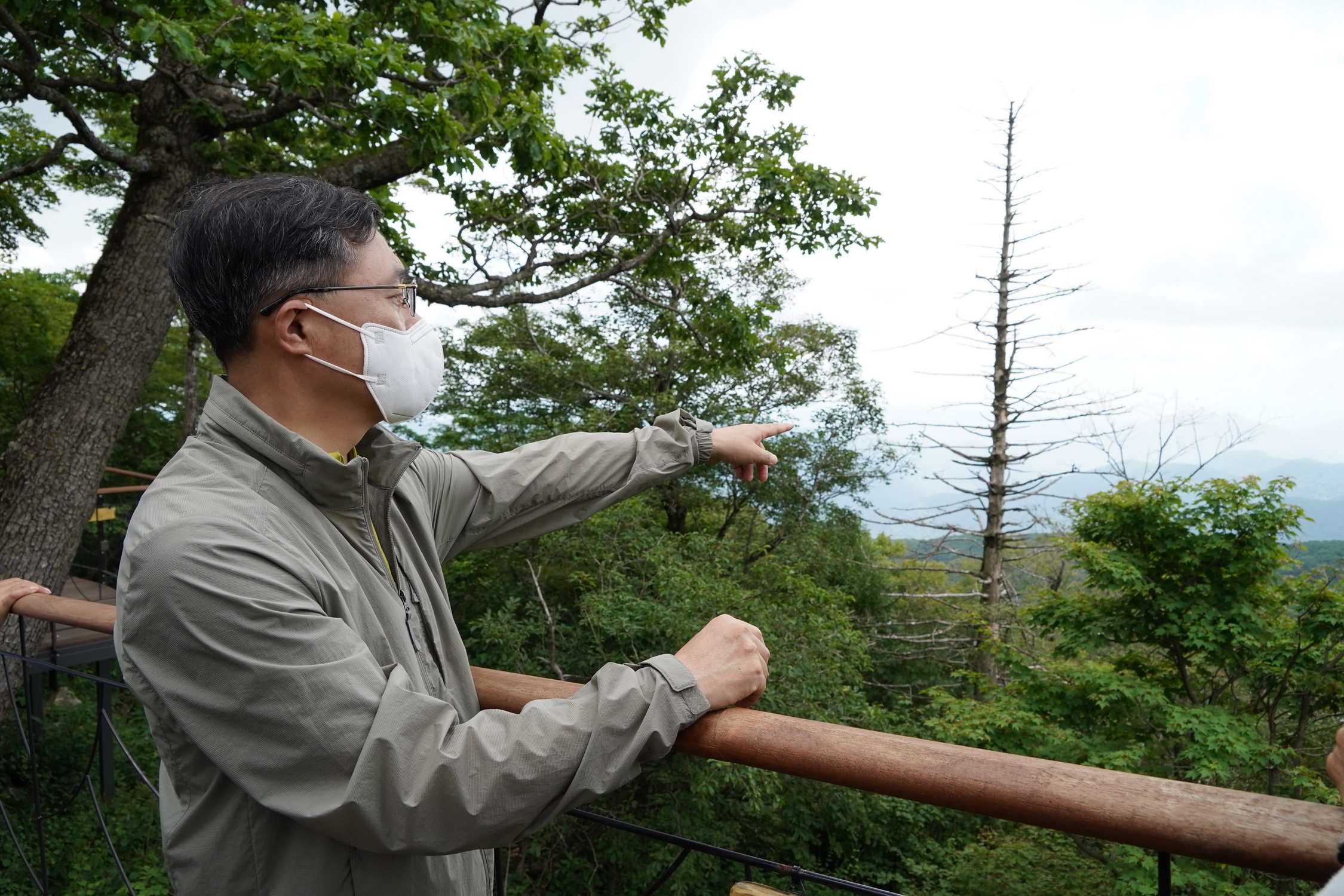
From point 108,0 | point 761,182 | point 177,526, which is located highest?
point 761,182

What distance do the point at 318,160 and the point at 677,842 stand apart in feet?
25.2

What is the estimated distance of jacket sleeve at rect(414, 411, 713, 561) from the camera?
1.65m

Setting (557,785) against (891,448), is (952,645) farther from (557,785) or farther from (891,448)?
(557,785)

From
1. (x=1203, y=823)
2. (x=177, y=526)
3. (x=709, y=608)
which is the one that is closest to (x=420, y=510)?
(x=177, y=526)

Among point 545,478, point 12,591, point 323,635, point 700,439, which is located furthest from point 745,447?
point 12,591

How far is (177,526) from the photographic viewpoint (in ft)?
3.10

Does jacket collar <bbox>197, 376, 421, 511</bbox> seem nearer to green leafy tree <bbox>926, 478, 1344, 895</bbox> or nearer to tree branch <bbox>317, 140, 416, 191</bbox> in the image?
tree branch <bbox>317, 140, 416, 191</bbox>

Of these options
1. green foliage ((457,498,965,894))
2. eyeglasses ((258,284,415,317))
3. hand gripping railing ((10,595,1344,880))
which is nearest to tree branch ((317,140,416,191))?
green foliage ((457,498,965,894))

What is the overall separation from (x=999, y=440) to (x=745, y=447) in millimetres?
16736

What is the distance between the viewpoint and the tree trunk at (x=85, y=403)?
5062mm

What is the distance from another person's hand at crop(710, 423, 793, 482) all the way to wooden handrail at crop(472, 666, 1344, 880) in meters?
0.76

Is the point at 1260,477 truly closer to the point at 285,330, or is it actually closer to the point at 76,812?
the point at 285,330

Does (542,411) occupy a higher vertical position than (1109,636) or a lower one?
higher

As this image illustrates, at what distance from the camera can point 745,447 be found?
190 centimetres
